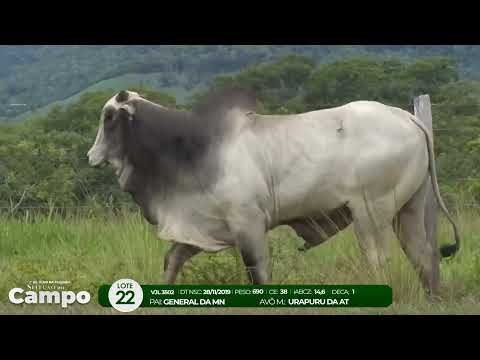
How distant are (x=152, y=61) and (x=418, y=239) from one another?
7.36ft

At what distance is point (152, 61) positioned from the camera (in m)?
8.48

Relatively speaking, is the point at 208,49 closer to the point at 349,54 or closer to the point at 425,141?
the point at 349,54

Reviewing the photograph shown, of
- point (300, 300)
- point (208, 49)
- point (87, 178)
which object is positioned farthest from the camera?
point (87, 178)

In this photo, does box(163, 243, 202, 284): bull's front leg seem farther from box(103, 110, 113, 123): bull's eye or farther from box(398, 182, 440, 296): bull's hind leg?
box(398, 182, 440, 296): bull's hind leg

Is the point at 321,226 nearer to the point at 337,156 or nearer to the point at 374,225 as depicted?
the point at 374,225

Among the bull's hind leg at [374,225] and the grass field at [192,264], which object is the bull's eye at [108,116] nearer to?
the grass field at [192,264]

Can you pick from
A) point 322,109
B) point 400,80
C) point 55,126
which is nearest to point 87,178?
point 55,126

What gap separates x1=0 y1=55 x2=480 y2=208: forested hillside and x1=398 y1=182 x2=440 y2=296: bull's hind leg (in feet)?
2.01

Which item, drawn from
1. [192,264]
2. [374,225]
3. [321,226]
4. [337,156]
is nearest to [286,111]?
[337,156]

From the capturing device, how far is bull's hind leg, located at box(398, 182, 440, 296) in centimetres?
831

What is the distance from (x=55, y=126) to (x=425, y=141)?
9.19 feet

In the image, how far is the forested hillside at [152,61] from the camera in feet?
27.3

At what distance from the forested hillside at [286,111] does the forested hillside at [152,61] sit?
0.10 metres

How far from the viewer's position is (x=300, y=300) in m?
7.75
